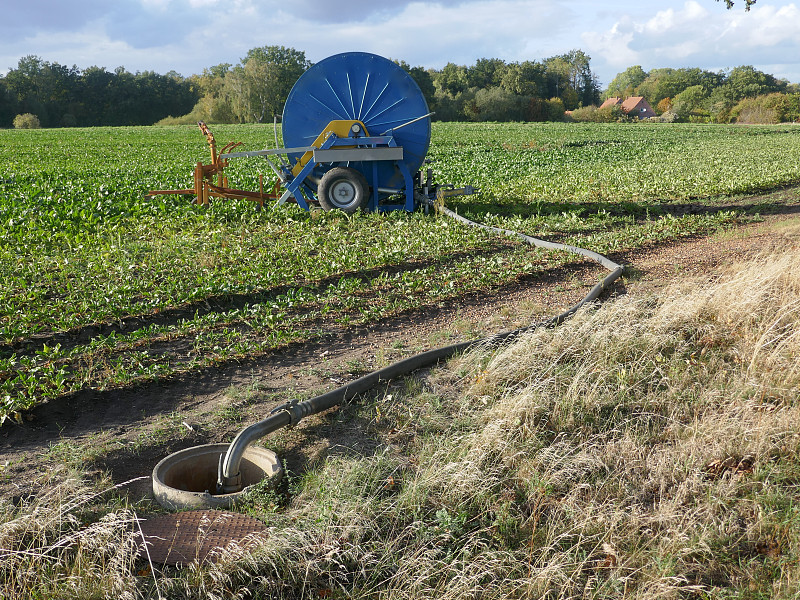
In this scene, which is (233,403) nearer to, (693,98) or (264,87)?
(264,87)

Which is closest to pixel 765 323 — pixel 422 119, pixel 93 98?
pixel 422 119

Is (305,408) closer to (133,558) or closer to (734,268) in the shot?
(133,558)

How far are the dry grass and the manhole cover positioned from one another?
9cm

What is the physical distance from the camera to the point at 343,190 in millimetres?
11328

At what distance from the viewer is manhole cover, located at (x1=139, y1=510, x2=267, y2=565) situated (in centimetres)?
316

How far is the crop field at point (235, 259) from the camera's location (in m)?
5.79

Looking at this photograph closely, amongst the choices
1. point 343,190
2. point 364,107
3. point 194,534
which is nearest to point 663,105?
point 364,107

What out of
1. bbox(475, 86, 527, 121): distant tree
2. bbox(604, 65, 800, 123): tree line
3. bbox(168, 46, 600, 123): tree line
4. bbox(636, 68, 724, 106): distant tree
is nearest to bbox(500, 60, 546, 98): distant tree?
bbox(168, 46, 600, 123): tree line

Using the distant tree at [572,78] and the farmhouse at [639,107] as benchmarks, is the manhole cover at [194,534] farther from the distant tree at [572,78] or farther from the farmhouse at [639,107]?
the farmhouse at [639,107]

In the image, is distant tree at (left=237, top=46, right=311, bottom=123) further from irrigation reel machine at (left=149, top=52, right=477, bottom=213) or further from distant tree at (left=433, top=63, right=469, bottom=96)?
irrigation reel machine at (left=149, top=52, right=477, bottom=213)

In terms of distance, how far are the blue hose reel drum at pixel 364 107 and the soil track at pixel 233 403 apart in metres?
4.87

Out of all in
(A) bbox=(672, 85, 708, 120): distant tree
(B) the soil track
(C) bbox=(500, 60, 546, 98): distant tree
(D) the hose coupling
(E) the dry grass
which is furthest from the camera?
(A) bbox=(672, 85, 708, 120): distant tree

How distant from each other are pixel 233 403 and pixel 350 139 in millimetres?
7303

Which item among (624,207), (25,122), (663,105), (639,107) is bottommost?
(624,207)
